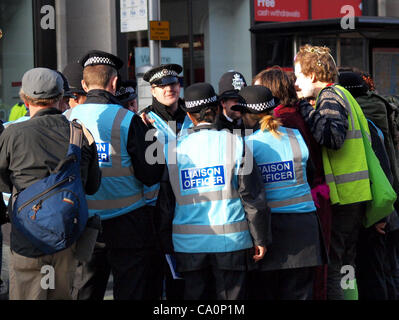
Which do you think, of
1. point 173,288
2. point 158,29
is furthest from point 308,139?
point 158,29

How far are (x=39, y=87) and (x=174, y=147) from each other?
928 mm

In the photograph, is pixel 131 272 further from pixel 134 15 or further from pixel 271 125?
pixel 134 15

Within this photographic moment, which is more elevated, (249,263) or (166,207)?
(166,207)

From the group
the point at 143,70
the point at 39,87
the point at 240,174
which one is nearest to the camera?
the point at 39,87

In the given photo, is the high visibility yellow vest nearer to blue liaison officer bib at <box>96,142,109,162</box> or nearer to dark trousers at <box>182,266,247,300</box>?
dark trousers at <box>182,266,247,300</box>

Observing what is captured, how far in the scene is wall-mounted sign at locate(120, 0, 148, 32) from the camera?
788 cm

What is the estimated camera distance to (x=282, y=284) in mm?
4395

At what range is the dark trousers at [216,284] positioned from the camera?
4.11m

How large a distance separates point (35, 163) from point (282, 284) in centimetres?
180

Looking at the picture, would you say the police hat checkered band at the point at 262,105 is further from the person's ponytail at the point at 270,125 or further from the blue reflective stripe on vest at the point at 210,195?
the blue reflective stripe on vest at the point at 210,195

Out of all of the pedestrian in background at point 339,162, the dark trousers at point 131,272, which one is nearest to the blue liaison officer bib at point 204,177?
the dark trousers at point 131,272

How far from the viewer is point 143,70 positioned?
7.92 metres

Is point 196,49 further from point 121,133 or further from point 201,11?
point 121,133

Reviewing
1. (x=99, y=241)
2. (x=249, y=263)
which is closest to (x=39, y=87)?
(x=99, y=241)
